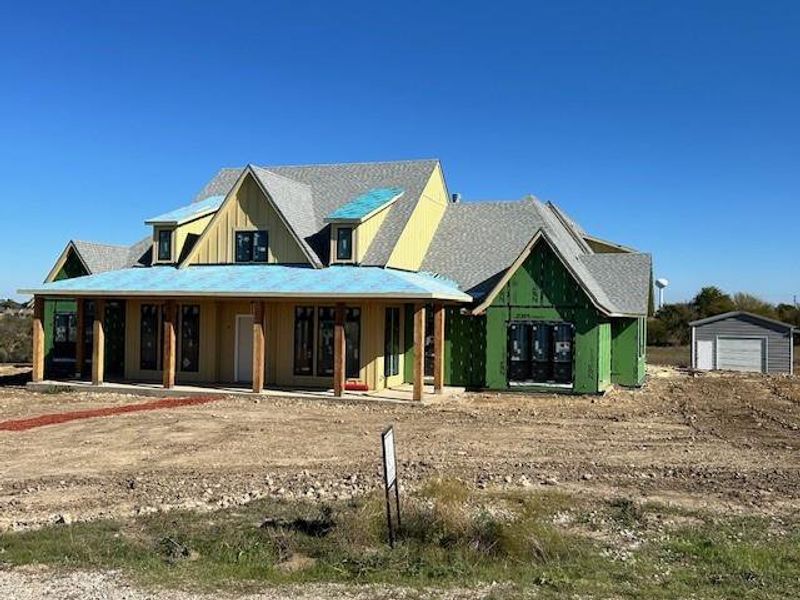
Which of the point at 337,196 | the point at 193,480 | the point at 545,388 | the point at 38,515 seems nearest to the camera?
the point at 38,515

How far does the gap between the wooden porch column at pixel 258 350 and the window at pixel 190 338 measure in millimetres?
3646

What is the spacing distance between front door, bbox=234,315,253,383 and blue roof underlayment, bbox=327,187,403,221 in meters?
4.15

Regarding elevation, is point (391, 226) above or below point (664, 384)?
above

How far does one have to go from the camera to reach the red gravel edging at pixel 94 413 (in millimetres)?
15883

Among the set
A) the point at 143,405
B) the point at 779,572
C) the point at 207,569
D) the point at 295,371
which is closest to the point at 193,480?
the point at 207,569

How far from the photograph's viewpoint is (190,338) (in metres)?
24.4

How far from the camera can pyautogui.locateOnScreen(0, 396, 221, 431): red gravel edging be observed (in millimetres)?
15883

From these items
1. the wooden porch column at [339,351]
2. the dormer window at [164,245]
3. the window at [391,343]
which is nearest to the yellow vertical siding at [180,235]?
the dormer window at [164,245]

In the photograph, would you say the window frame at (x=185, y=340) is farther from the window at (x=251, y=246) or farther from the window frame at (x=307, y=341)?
the window frame at (x=307, y=341)

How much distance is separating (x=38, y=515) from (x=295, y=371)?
1433 cm

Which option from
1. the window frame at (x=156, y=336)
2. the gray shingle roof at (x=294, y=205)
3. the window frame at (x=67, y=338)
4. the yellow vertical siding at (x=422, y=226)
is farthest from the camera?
the window frame at (x=67, y=338)

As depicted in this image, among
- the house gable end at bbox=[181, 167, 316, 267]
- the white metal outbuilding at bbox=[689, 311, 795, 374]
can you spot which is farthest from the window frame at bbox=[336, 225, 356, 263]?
the white metal outbuilding at bbox=[689, 311, 795, 374]

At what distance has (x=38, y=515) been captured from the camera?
8.96m

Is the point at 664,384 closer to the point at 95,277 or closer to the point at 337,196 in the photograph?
the point at 337,196
